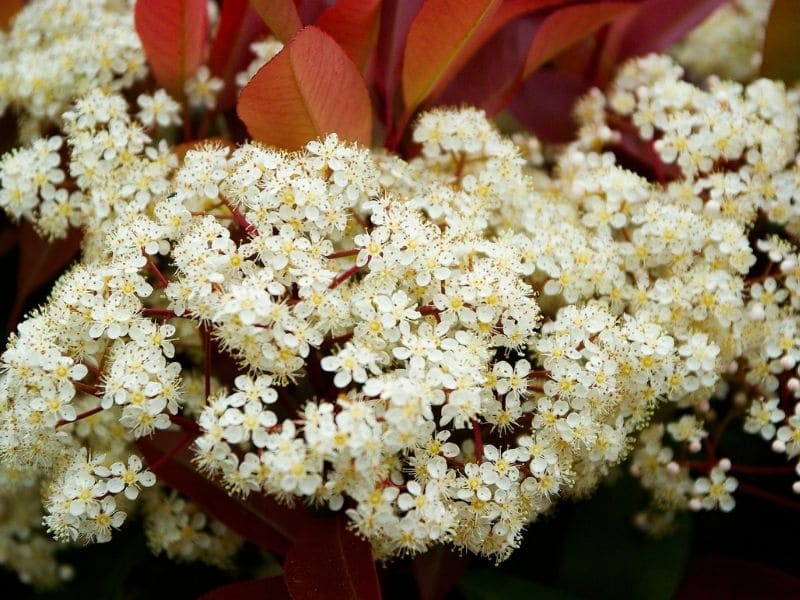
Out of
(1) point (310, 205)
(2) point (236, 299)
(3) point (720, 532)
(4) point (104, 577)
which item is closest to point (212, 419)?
(2) point (236, 299)

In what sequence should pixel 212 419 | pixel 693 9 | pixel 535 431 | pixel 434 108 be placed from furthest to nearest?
pixel 693 9, pixel 434 108, pixel 535 431, pixel 212 419

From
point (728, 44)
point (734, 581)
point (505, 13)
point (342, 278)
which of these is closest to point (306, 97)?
point (342, 278)

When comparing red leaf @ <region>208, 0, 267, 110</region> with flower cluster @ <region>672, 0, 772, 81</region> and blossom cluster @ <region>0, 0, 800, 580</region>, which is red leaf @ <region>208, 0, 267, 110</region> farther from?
flower cluster @ <region>672, 0, 772, 81</region>

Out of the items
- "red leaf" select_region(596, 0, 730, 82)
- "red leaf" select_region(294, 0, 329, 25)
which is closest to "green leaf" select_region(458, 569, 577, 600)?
"red leaf" select_region(294, 0, 329, 25)

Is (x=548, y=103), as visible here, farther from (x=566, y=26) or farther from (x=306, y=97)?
(x=306, y=97)

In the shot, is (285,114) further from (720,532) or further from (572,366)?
(720,532)

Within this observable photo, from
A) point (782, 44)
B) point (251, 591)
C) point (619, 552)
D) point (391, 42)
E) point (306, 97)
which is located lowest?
point (251, 591)
